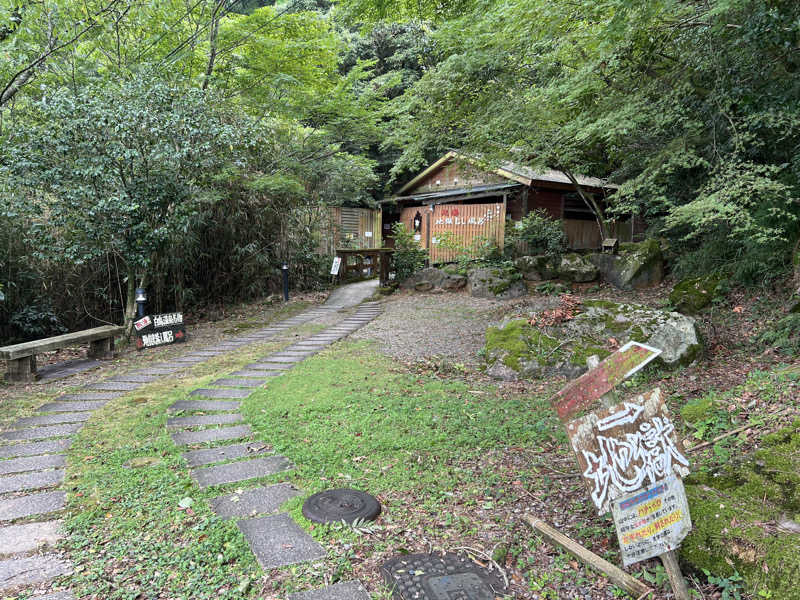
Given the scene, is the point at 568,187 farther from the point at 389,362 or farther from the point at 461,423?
the point at 461,423

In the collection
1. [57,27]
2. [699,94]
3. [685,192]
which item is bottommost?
[685,192]

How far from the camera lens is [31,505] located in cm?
273

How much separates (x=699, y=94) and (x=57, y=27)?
8.15 metres

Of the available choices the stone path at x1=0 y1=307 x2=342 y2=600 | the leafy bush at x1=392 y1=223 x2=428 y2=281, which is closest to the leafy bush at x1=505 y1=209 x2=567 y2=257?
→ the leafy bush at x1=392 y1=223 x2=428 y2=281

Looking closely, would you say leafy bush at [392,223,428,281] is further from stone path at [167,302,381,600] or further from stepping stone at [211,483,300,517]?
stepping stone at [211,483,300,517]

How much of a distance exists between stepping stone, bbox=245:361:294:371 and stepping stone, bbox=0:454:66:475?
2521mm

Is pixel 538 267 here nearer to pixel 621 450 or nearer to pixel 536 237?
pixel 536 237

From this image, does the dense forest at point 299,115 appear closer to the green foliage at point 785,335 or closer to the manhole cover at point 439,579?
the green foliage at point 785,335

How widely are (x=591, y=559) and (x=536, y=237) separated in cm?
1057

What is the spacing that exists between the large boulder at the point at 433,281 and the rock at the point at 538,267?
1.49 metres

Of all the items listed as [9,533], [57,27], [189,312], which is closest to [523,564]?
[9,533]

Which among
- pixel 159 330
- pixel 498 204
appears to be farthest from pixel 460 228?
pixel 159 330

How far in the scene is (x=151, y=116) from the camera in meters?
6.39

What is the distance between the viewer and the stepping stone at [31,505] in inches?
104
